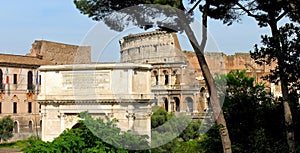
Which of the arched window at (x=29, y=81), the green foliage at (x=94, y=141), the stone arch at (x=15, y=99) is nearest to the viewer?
the green foliage at (x=94, y=141)

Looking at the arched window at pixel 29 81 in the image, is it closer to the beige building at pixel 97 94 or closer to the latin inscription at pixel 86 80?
the beige building at pixel 97 94

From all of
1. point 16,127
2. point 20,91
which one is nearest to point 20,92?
point 20,91

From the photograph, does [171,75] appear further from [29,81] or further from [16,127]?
[16,127]

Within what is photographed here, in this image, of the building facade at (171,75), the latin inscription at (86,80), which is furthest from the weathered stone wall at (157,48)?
the latin inscription at (86,80)

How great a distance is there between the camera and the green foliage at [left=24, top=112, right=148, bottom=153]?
644 centimetres

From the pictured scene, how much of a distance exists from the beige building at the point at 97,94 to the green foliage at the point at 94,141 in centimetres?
772

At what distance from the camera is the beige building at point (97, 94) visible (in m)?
15.0

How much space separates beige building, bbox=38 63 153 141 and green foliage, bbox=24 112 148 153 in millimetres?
7715

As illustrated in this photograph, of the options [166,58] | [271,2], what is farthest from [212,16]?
[166,58]

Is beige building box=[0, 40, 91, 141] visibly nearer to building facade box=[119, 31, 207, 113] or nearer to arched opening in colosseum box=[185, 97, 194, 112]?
building facade box=[119, 31, 207, 113]

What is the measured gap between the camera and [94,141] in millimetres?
6547

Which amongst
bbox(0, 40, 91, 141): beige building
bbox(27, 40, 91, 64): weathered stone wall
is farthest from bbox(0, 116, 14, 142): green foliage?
bbox(27, 40, 91, 64): weathered stone wall

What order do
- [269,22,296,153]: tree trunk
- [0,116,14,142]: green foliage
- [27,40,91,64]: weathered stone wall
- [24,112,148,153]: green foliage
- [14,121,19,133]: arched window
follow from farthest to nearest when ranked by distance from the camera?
[27,40,91,64]: weathered stone wall, [14,121,19,133]: arched window, [0,116,14,142]: green foliage, [269,22,296,153]: tree trunk, [24,112,148,153]: green foliage

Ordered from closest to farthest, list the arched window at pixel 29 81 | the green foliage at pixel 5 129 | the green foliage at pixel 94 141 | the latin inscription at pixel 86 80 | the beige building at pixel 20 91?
the green foliage at pixel 94 141 → the latin inscription at pixel 86 80 → the green foliage at pixel 5 129 → the beige building at pixel 20 91 → the arched window at pixel 29 81
